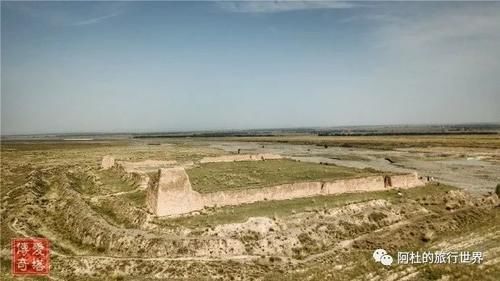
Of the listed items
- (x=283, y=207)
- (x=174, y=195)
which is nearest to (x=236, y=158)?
(x=283, y=207)

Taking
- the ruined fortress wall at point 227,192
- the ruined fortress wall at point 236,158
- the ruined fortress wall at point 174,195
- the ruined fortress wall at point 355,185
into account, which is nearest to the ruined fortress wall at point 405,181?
the ruined fortress wall at point 227,192

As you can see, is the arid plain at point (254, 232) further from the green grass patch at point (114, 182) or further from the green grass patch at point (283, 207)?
the green grass patch at point (114, 182)

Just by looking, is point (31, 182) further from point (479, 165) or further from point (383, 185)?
point (479, 165)

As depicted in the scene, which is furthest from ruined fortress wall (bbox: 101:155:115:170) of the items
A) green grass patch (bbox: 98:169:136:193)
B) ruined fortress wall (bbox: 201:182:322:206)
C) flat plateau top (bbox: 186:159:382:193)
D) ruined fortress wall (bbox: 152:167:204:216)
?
ruined fortress wall (bbox: 201:182:322:206)

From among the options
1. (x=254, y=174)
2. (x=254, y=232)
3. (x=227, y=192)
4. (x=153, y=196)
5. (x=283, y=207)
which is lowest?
(x=254, y=232)

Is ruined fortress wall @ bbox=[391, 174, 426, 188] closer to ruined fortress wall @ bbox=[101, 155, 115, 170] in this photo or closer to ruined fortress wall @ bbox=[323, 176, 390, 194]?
ruined fortress wall @ bbox=[323, 176, 390, 194]

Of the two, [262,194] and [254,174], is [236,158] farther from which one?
[262,194]

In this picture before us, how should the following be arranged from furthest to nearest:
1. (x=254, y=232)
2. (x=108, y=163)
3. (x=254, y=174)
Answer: (x=108, y=163), (x=254, y=174), (x=254, y=232)
